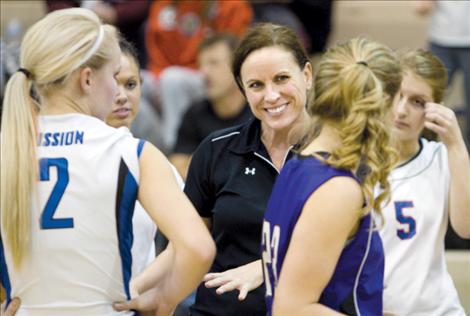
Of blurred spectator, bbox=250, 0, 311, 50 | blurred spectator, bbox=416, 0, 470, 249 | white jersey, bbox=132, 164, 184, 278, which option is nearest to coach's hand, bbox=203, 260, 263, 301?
white jersey, bbox=132, 164, 184, 278

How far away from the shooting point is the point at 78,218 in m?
2.63

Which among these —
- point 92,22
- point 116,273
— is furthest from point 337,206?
point 92,22

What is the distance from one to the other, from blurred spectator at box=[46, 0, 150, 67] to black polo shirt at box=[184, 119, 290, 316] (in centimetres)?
391

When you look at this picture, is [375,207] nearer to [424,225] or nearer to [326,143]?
[326,143]

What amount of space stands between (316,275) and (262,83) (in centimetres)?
106

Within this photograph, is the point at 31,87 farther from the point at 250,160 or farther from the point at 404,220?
the point at 404,220

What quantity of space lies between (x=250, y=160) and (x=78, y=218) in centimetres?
93

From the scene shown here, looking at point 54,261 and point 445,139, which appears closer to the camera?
point 54,261

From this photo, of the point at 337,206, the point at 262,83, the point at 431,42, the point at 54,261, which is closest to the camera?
the point at 337,206

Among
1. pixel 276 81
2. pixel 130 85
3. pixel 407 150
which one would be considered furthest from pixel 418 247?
pixel 130 85

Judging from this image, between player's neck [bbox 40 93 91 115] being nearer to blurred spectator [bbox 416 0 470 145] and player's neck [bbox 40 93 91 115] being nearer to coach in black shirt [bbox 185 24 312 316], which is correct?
coach in black shirt [bbox 185 24 312 316]

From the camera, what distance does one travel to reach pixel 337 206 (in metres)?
2.48

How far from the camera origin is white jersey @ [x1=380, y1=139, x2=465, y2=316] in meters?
3.47

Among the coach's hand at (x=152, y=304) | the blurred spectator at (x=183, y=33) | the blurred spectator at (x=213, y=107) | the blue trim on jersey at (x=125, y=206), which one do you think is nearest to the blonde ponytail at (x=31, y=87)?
the blue trim on jersey at (x=125, y=206)
